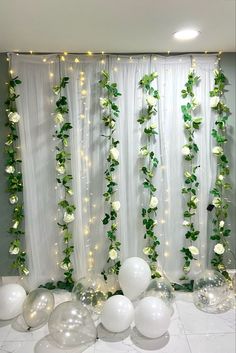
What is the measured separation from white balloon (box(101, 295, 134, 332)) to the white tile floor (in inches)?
3.9

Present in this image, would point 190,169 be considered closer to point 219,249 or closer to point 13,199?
point 219,249

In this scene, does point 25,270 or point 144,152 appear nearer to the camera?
point 144,152

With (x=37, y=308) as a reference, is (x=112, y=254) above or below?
above

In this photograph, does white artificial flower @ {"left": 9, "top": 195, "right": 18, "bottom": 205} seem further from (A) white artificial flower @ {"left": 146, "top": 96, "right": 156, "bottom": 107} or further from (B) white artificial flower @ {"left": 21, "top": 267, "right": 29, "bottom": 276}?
(A) white artificial flower @ {"left": 146, "top": 96, "right": 156, "bottom": 107}

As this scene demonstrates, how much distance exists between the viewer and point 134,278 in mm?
2664

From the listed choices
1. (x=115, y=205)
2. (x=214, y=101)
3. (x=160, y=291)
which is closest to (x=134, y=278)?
(x=160, y=291)

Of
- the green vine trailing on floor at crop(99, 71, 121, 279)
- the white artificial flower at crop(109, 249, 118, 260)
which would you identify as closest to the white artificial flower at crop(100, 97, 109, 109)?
the green vine trailing on floor at crop(99, 71, 121, 279)

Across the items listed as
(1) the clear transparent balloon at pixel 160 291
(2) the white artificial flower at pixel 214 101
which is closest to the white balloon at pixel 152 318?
(1) the clear transparent balloon at pixel 160 291

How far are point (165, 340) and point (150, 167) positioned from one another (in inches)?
55.7

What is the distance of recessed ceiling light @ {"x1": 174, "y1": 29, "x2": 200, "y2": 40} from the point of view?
224 cm

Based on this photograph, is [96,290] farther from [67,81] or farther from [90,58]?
[90,58]

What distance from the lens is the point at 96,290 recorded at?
2.68m

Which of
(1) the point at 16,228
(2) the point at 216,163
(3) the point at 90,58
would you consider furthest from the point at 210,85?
(1) the point at 16,228

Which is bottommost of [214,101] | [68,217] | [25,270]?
[25,270]
